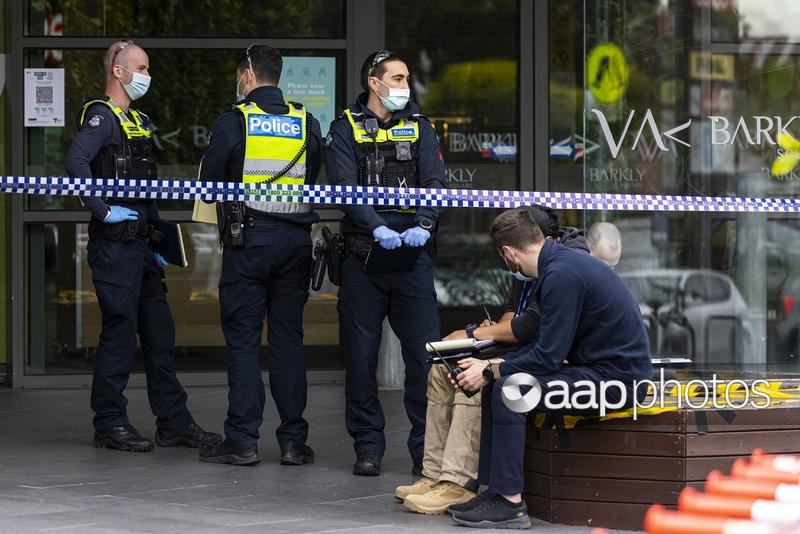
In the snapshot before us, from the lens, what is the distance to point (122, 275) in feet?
22.6

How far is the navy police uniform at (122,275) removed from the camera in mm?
6855

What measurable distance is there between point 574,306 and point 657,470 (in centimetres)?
72

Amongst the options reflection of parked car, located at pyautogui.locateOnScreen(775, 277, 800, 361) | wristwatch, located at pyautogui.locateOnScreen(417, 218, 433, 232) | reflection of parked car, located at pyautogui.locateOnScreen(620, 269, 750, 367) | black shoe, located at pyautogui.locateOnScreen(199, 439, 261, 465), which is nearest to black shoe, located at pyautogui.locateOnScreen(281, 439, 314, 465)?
black shoe, located at pyautogui.locateOnScreen(199, 439, 261, 465)

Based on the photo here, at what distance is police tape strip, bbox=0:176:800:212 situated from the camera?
622 cm

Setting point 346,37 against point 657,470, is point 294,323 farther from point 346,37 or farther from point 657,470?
point 346,37

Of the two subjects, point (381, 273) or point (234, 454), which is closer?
point (381, 273)

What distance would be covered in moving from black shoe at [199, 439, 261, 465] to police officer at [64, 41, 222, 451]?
47cm

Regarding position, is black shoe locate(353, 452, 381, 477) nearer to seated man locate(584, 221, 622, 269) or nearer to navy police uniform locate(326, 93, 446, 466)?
navy police uniform locate(326, 93, 446, 466)

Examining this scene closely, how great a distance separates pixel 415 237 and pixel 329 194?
1.56 ft

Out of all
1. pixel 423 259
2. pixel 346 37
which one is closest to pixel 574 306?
pixel 423 259

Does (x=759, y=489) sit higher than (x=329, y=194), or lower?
lower

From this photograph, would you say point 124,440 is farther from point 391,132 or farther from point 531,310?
point 531,310

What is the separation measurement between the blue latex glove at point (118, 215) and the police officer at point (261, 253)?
0.56m

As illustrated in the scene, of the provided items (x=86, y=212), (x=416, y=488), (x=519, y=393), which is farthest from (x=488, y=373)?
(x=86, y=212)
